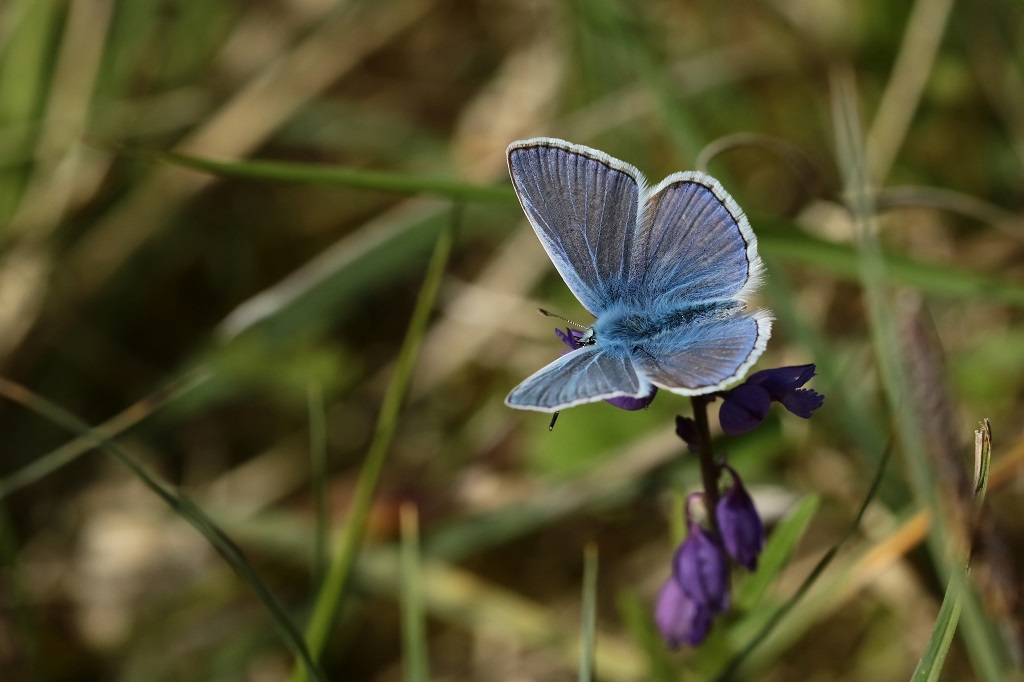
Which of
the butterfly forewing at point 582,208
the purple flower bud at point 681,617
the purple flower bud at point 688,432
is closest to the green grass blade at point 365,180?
the butterfly forewing at point 582,208

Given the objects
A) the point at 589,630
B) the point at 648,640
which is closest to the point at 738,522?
the point at 589,630

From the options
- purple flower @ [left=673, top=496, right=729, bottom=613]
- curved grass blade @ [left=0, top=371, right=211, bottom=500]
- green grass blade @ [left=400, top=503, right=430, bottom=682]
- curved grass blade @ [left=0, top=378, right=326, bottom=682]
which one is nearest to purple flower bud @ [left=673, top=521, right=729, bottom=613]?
purple flower @ [left=673, top=496, right=729, bottom=613]

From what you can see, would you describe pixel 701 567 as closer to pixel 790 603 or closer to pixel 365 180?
pixel 790 603

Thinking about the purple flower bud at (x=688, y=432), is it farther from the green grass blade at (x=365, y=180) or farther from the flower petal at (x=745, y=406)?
the green grass blade at (x=365, y=180)

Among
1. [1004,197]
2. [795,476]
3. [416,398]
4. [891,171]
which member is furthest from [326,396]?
[1004,197]

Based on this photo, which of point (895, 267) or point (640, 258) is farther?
point (895, 267)

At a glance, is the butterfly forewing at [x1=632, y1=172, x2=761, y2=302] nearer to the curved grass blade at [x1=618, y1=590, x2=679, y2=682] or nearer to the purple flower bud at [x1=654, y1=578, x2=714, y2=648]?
the purple flower bud at [x1=654, y1=578, x2=714, y2=648]
